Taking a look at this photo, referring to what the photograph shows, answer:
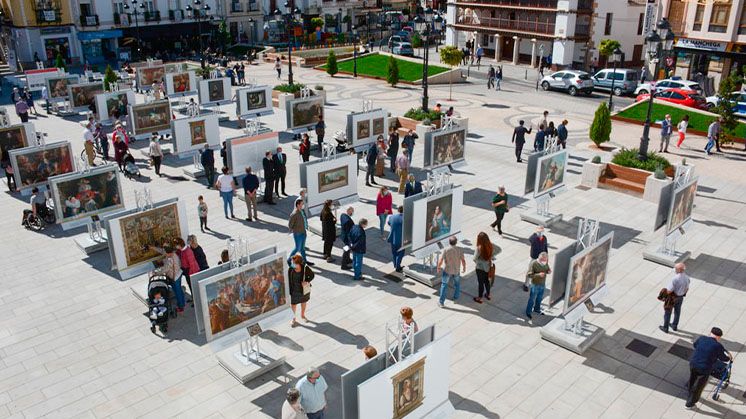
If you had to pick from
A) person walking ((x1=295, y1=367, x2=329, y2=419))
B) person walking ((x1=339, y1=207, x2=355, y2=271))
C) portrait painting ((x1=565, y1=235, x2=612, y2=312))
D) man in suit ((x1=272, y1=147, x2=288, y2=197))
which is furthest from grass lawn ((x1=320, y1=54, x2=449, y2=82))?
person walking ((x1=295, y1=367, x2=329, y2=419))

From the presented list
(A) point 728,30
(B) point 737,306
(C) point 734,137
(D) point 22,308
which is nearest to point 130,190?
(D) point 22,308

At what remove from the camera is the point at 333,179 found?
1912 cm

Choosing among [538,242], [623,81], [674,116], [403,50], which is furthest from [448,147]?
[403,50]

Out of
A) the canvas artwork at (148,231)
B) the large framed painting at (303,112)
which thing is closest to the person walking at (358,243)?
the canvas artwork at (148,231)

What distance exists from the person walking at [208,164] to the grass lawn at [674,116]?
22.7 meters

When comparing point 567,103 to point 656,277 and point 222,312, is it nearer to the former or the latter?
point 656,277

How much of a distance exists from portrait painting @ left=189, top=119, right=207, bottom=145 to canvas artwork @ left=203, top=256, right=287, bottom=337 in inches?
589

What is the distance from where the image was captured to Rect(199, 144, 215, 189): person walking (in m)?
22.2

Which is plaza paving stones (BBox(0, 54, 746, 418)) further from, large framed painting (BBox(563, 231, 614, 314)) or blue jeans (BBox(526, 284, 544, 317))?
large framed painting (BBox(563, 231, 614, 314))

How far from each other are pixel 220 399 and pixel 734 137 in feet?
87.8

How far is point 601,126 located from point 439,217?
46.3ft

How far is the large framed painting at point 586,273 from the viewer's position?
40.8 feet

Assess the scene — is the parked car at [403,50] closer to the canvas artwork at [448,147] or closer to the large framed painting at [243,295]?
the canvas artwork at [448,147]

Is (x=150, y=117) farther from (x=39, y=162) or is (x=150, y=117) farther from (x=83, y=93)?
(x=83, y=93)
